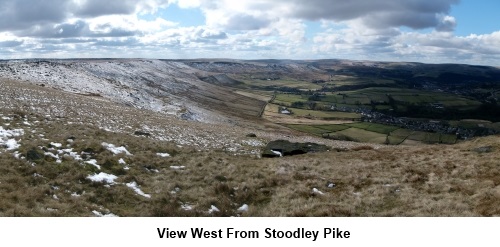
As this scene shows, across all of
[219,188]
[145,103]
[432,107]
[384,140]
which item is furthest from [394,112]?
[219,188]

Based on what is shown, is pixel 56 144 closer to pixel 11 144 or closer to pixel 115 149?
pixel 11 144

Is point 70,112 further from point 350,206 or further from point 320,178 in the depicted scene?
point 350,206

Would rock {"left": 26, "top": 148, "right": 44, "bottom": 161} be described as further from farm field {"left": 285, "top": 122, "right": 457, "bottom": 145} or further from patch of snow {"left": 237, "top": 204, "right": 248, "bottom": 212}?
farm field {"left": 285, "top": 122, "right": 457, "bottom": 145}

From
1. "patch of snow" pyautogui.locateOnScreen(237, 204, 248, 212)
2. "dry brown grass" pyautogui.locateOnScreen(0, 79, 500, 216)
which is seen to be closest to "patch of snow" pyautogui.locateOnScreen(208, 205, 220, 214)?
"dry brown grass" pyautogui.locateOnScreen(0, 79, 500, 216)

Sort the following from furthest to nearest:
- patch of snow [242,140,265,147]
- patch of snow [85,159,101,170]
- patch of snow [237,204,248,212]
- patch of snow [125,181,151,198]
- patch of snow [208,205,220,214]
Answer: patch of snow [242,140,265,147]
patch of snow [85,159,101,170]
patch of snow [125,181,151,198]
patch of snow [237,204,248,212]
patch of snow [208,205,220,214]

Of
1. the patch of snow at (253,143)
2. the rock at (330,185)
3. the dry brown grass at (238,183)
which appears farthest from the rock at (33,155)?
the patch of snow at (253,143)

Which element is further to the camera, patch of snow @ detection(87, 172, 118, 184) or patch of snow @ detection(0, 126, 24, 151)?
patch of snow @ detection(0, 126, 24, 151)

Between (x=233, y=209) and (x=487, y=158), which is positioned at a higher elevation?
(x=487, y=158)

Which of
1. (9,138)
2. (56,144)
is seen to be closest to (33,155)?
(56,144)
